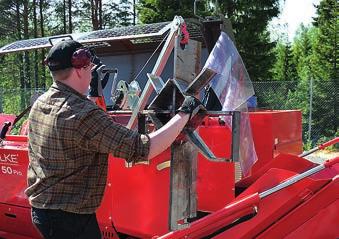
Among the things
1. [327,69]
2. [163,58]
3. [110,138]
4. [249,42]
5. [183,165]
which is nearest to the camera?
[110,138]

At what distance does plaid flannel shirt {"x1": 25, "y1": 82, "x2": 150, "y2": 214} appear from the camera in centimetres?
206

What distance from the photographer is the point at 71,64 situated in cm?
218

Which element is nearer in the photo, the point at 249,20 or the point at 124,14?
the point at 249,20

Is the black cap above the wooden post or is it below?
above

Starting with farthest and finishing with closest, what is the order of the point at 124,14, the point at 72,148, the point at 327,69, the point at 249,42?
the point at 124,14 < the point at 327,69 < the point at 249,42 < the point at 72,148

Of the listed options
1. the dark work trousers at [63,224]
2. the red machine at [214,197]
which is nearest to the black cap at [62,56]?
the red machine at [214,197]

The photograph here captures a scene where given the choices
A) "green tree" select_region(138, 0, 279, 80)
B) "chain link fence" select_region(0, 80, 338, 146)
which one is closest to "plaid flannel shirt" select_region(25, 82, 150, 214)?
"chain link fence" select_region(0, 80, 338, 146)

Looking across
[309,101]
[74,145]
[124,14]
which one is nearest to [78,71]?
[74,145]

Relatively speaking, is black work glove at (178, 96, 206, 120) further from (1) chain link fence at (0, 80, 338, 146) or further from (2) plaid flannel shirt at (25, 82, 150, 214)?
(1) chain link fence at (0, 80, 338, 146)

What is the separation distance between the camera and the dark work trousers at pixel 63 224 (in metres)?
2.20

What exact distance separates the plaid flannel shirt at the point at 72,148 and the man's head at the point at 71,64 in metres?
0.04

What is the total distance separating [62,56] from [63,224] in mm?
746

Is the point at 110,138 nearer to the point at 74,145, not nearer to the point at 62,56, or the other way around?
the point at 74,145

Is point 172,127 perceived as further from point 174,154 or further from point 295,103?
point 295,103
